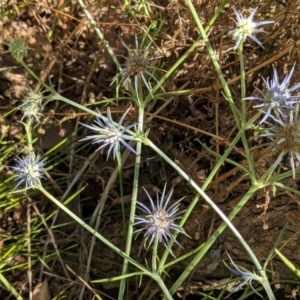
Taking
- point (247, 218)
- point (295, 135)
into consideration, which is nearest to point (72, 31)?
point (247, 218)

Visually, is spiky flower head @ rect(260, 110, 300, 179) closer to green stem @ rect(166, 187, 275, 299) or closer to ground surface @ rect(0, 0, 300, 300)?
green stem @ rect(166, 187, 275, 299)

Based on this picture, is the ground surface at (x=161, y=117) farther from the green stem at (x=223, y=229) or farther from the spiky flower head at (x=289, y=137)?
the spiky flower head at (x=289, y=137)

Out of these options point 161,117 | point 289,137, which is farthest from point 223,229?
point 161,117

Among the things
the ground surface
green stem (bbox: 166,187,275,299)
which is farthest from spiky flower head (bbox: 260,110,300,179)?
the ground surface

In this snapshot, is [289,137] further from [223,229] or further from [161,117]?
[161,117]

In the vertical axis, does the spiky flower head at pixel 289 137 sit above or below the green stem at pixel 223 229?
above

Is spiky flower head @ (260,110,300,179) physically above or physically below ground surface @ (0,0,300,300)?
above

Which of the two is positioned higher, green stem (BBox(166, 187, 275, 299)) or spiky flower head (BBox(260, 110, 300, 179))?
spiky flower head (BBox(260, 110, 300, 179))

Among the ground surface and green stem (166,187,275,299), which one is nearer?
green stem (166,187,275,299)

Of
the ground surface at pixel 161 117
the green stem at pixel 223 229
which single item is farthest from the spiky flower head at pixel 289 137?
the ground surface at pixel 161 117
